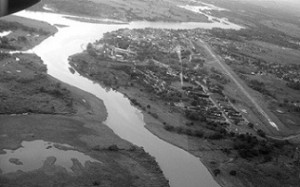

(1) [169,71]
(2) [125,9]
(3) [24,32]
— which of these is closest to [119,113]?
(1) [169,71]

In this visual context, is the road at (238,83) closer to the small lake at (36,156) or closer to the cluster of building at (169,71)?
the cluster of building at (169,71)

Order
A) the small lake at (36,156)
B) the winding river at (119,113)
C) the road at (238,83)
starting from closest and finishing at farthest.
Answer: the small lake at (36,156)
the winding river at (119,113)
the road at (238,83)

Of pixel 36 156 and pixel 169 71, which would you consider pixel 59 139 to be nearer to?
pixel 36 156

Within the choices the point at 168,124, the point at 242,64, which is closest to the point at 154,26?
the point at 242,64

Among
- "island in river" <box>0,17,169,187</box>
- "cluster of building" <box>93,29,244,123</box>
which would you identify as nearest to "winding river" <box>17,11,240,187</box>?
"island in river" <box>0,17,169,187</box>

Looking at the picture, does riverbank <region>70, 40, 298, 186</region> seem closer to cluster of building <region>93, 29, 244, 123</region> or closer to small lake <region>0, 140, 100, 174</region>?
cluster of building <region>93, 29, 244, 123</region>

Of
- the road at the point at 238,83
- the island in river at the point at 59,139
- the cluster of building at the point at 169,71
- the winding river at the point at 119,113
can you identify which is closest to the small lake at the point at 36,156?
the island in river at the point at 59,139
